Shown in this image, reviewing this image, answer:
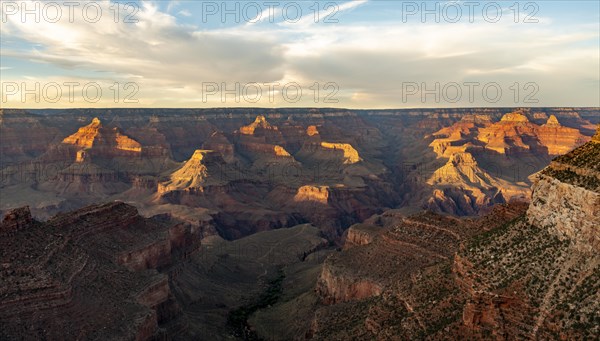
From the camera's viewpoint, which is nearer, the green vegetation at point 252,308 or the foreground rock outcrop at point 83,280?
the foreground rock outcrop at point 83,280

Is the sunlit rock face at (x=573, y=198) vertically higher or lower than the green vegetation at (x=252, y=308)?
higher

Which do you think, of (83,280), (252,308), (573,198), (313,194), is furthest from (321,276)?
(313,194)

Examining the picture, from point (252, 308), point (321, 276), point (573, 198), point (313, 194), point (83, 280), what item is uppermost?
point (573, 198)

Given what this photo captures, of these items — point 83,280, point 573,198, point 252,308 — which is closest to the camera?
point 573,198

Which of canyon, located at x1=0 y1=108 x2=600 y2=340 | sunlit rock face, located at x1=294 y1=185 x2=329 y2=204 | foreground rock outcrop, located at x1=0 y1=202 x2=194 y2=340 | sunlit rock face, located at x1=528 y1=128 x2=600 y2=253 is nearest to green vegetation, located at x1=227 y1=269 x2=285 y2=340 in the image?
canyon, located at x1=0 y1=108 x2=600 y2=340

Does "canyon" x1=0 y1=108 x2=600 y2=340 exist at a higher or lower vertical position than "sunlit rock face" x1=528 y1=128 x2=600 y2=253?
lower

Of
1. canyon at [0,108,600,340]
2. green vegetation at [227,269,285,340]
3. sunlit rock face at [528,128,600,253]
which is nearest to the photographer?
sunlit rock face at [528,128,600,253]

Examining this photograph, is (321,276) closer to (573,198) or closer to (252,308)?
(252,308)

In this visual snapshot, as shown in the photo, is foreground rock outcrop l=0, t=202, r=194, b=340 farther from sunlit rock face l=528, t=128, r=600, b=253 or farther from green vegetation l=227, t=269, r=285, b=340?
sunlit rock face l=528, t=128, r=600, b=253

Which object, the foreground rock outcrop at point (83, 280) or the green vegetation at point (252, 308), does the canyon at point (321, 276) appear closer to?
the foreground rock outcrop at point (83, 280)

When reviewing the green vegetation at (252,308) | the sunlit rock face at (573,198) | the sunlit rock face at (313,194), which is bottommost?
the green vegetation at (252,308)

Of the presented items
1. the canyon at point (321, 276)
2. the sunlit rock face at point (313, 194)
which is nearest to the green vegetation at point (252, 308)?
the canyon at point (321, 276)

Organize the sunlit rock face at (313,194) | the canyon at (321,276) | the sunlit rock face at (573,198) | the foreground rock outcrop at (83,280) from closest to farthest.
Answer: the sunlit rock face at (573,198) → the canyon at (321,276) → the foreground rock outcrop at (83,280) → the sunlit rock face at (313,194)
